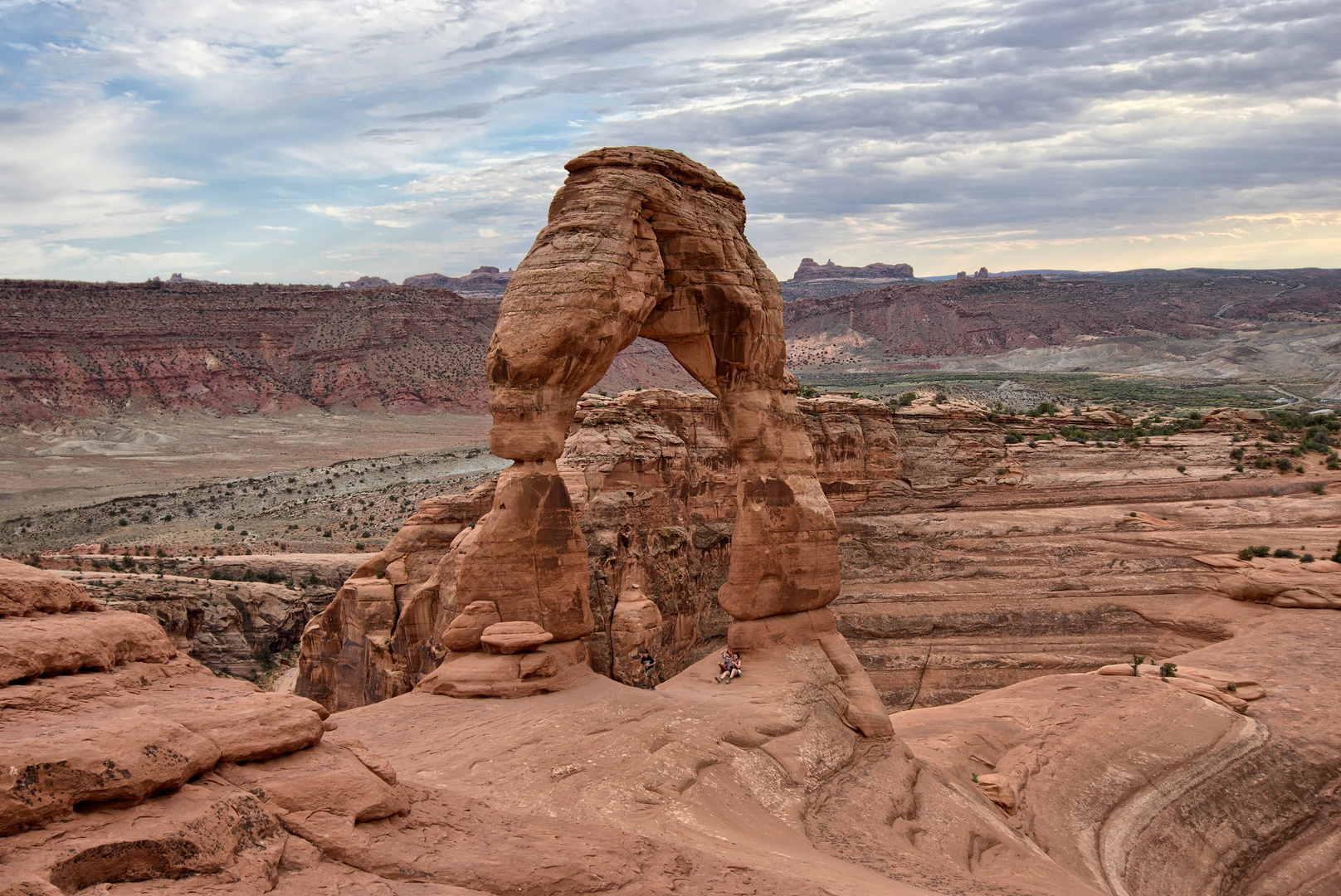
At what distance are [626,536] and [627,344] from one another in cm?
1140

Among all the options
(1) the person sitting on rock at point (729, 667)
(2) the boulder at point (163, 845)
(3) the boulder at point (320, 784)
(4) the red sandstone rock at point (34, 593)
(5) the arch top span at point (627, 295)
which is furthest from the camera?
(1) the person sitting on rock at point (729, 667)

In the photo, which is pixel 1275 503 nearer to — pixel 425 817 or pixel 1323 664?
pixel 1323 664

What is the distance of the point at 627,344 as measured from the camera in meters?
18.4

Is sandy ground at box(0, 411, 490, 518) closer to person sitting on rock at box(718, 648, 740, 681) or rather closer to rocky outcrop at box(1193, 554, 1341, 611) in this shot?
person sitting on rock at box(718, 648, 740, 681)

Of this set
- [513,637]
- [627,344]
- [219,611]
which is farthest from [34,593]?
[219,611]

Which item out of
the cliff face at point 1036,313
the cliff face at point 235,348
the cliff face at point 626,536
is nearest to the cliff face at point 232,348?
the cliff face at point 235,348

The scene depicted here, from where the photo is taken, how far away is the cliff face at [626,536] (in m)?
22.2

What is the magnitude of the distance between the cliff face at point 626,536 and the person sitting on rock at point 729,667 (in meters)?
5.29

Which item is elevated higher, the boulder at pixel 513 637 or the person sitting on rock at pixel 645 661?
the boulder at pixel 513 637

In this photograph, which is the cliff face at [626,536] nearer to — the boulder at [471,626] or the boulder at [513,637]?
the boulder at [471,626]

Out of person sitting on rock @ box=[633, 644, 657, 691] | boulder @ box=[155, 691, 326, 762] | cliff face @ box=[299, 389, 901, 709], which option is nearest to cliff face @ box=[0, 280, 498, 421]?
cliff face @ box=[299, 389, 901, 709]

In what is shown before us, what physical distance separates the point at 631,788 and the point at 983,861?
6.41 meters

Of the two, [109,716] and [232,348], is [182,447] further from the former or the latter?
[109,716]

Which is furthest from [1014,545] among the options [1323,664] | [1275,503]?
[1323,664]
